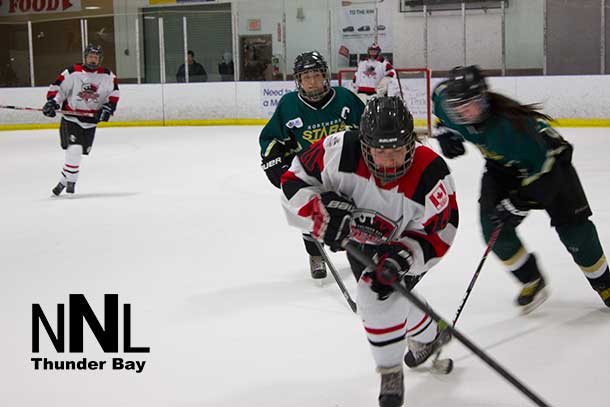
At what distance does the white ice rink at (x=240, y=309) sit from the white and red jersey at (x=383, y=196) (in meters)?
0.46

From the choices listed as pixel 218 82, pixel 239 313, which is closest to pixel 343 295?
pixel 239 313

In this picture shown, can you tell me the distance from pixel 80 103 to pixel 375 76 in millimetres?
5284

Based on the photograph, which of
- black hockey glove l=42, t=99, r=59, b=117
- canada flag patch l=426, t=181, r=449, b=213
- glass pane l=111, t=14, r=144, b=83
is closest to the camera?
canada flag patch l=426, t=181, r=449, b=213

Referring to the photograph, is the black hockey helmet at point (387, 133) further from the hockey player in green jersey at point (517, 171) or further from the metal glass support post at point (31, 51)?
the metal glass support post at point (31, 51)

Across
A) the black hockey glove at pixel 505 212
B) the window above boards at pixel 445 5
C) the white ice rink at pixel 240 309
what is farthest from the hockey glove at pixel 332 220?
the window above boards at pixel 445 5

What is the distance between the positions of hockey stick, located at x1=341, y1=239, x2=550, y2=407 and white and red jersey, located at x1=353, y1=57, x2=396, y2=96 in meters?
9.00

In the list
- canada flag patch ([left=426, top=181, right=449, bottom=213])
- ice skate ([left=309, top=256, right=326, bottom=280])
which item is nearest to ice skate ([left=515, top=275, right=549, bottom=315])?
ice skate ([left=309, top=256, right=326, bottom=280])

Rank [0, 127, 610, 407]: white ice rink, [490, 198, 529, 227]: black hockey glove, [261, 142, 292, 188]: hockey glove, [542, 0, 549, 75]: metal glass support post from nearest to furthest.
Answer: [0, 127, 610, 407]: white ice rink
[490, 198, 529, 227]: black hockey glove
[261, 142, 292, 188]: hockey glove
[542, 0, 549, 75]: metal glass support post

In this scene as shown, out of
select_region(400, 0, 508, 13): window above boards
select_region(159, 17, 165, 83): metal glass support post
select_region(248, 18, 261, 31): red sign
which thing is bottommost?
select_region(159, 17, 165, 83): metal glass support post

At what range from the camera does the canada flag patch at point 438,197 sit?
207cm

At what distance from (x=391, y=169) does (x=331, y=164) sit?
21 centimetres

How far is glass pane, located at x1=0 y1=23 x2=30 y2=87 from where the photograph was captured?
13023mm

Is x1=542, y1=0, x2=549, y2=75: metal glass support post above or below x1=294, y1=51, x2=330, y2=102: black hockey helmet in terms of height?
above

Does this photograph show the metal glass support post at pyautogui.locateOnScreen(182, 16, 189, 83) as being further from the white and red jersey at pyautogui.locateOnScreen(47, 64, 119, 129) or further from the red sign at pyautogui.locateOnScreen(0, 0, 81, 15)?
the white and red jersey at pyautogui.locateOnScreen(47, 64, 119, 129)
